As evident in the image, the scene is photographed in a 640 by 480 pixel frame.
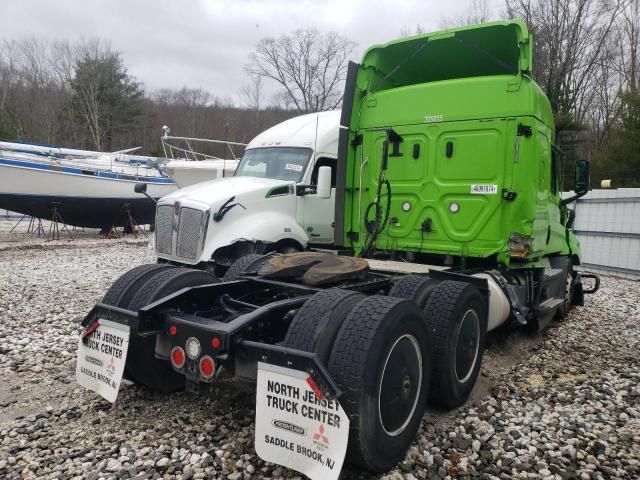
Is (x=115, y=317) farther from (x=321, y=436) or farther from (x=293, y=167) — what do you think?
(x=293, y=167)

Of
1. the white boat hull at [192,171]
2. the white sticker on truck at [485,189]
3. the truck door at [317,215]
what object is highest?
the white boat hull at [192,171]

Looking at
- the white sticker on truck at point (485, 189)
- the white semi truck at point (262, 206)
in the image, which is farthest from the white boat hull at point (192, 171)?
the white sticker on truck at point (485, 189)

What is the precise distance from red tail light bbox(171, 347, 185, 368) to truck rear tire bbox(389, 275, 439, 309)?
5.56 ft

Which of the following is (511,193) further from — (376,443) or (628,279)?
(628,279)

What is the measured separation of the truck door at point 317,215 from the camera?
7.74 m

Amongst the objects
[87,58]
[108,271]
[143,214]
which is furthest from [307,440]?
[87,58]

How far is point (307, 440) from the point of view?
8.39 ft

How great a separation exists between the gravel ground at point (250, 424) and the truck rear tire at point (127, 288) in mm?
798

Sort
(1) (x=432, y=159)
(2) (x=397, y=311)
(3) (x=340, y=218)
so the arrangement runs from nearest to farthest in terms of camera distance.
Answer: (2) (x=397, y=311)
(1) (x=432, y=159)
(3) (x=340, y=218)

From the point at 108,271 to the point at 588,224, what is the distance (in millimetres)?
12190

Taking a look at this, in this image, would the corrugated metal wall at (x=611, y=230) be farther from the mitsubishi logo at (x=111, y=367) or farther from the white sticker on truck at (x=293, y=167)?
the mitsubishi logo at (x=111, y=367)

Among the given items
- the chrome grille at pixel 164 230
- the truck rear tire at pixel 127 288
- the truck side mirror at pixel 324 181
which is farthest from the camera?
the chrome grille at pixel 164 230

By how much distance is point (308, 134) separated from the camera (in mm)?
8109

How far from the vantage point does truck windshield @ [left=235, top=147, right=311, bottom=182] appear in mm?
7934
